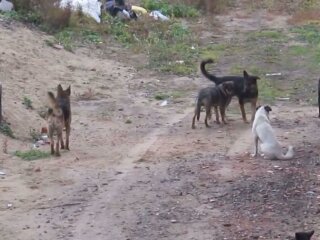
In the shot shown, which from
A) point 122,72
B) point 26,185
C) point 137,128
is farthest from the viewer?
point 122,72

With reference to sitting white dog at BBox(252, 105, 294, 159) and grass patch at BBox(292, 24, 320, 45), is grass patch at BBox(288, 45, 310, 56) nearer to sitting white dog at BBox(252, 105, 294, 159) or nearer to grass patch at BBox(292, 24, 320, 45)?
grass patch at BBox(292, 24, 320, 45)

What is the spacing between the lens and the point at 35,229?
959cm

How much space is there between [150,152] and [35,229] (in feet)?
12.5

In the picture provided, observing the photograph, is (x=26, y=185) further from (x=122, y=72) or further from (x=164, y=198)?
(x=122, y=72)

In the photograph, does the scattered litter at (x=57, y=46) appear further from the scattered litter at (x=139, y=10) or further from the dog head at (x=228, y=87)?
the dog head at (x=228, y=87)

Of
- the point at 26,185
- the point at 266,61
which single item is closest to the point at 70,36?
the point at 266,61

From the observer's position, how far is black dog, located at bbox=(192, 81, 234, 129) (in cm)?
1512

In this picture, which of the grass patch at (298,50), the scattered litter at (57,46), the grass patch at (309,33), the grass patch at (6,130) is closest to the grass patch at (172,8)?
the grass patch at (309,33)

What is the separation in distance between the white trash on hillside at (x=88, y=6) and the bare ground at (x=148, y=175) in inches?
244

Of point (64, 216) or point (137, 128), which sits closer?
point (64, 216)

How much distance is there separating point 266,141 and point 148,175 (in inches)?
70.8

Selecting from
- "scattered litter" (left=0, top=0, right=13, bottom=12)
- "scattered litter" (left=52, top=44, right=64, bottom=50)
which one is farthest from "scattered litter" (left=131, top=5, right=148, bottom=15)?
"scattered litter" (left=52, top=44, right=64, bottom=50)

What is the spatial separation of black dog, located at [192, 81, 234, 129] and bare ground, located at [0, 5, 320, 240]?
0.88 ft

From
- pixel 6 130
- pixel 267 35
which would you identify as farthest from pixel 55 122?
Result: pixel 267 35
